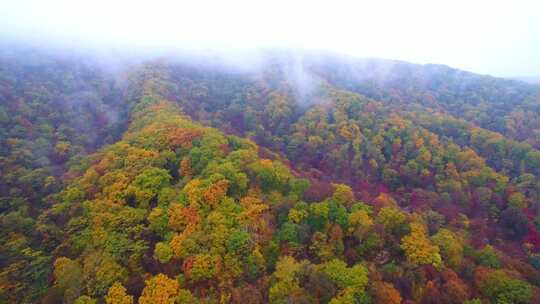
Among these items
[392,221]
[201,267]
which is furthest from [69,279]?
[392,221]

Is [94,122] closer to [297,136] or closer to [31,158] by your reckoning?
[31,158]

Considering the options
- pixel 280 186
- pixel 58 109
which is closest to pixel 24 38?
pixel 58 109

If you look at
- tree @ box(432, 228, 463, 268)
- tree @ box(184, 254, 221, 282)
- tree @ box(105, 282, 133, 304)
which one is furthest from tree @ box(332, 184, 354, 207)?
tree @ box(105, 282, 133, 304)

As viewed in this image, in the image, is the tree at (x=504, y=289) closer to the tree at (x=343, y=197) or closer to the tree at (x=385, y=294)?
the tree at (x=385, y=294)

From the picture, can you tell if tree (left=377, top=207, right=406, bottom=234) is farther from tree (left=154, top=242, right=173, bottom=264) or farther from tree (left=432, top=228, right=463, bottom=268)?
tree (left=154, top=242, right=173, bottom=264)

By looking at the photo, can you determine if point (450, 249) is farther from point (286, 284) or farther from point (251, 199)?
point (251, 199)

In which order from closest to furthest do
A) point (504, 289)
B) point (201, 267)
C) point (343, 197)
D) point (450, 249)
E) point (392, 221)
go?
point (504, 289) < point (201, 267) < point (450, 249) < point (392, 221) < point (343, 197)
